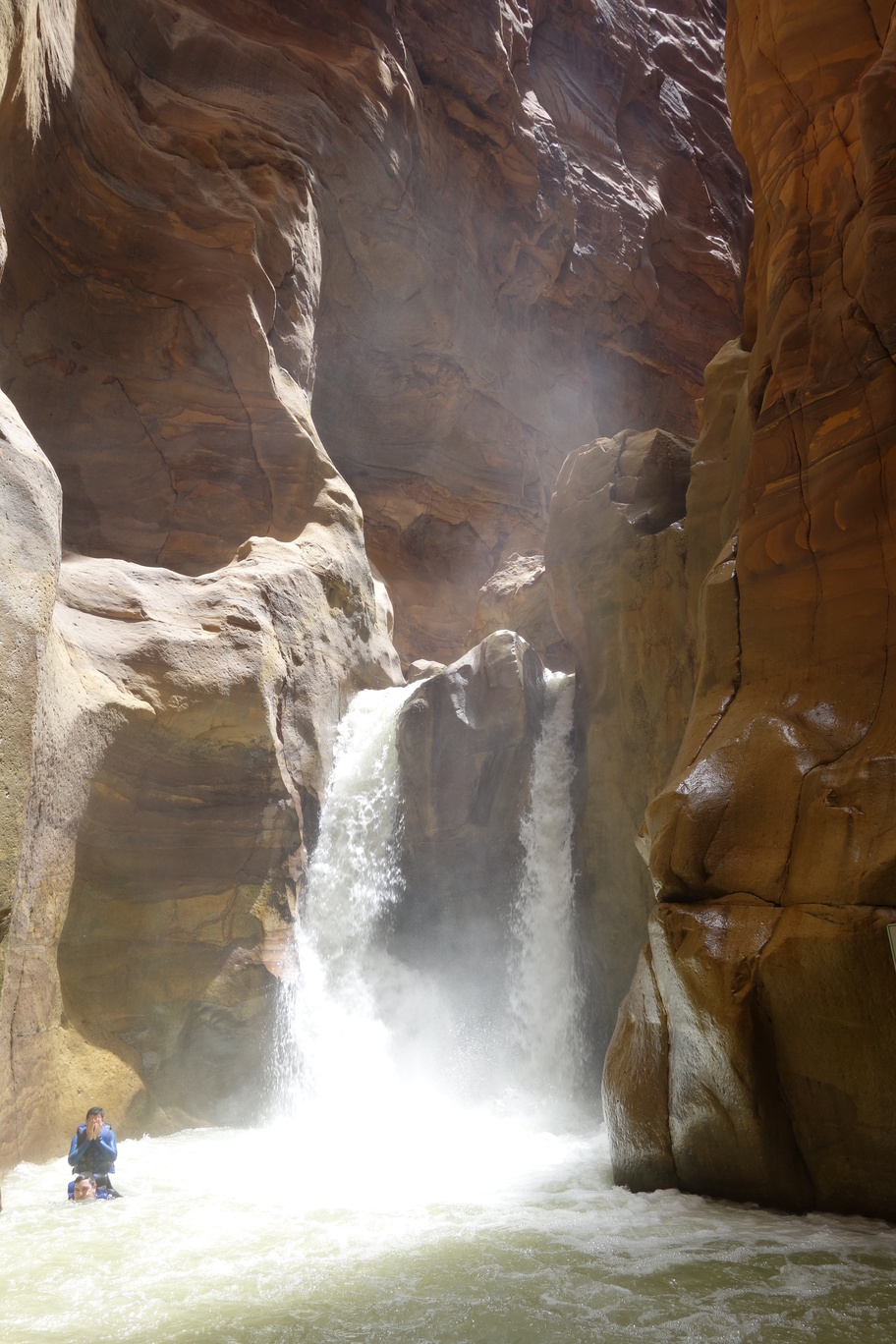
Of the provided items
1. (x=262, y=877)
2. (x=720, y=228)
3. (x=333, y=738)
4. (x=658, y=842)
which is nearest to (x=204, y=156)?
(x=333, y=738)

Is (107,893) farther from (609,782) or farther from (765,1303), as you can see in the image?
(765,1303)

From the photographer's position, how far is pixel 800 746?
646 cm

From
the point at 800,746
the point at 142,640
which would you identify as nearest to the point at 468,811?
the point at 142,640

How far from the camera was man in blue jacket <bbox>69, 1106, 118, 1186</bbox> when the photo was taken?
6.69m

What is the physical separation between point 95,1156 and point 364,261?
17.3 meters

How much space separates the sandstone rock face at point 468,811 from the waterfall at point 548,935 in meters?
0.18

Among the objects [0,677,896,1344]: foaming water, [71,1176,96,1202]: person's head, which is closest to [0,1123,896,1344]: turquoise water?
[0,677,896,1344]: foaming water

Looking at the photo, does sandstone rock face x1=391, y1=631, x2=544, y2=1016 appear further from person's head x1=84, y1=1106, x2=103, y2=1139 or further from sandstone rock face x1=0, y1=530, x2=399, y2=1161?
person's head x1=84, y1=1106, x2=103, y2=1139

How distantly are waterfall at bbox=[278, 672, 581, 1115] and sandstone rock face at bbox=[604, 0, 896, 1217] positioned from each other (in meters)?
3.26

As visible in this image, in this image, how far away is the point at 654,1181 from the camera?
639cm

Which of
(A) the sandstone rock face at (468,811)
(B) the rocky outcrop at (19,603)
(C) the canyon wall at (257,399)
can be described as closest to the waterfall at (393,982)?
(A) the sandstone rock face at (468,811)

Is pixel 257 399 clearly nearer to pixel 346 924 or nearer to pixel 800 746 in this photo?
pixel 346 924

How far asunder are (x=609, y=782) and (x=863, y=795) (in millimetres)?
5158

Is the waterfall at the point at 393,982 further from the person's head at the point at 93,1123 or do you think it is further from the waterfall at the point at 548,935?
the person's head at the point at 93,1123
